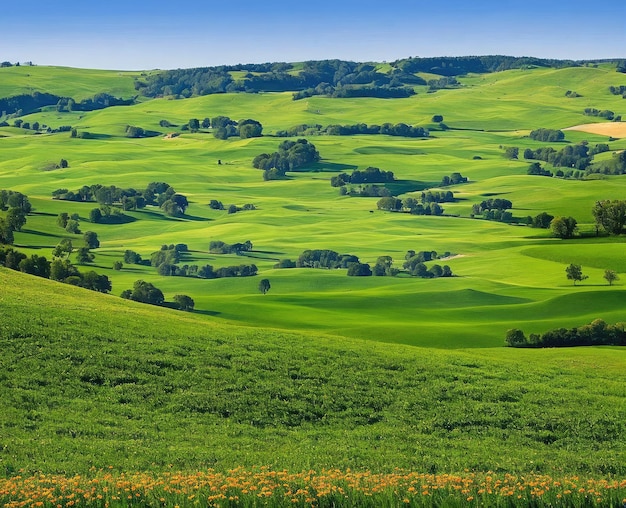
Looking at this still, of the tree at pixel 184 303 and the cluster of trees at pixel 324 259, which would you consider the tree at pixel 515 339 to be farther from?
the cluster of trees at pixel 324 259

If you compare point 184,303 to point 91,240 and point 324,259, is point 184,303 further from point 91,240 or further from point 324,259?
point 91,240

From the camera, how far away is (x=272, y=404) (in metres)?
34.8

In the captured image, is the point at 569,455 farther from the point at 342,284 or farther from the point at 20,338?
the point at 342,284

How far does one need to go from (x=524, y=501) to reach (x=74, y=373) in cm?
2058

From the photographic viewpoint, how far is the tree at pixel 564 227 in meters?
161

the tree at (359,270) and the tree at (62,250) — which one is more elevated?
the tree at (62,250)

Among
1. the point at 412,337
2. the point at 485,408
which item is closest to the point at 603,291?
the point at 412,337

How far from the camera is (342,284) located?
141 metres

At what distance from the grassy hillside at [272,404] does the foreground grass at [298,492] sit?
372 cm

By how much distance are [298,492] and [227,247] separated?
16685 cm

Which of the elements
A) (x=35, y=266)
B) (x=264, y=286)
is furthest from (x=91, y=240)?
(x=35, y=266)

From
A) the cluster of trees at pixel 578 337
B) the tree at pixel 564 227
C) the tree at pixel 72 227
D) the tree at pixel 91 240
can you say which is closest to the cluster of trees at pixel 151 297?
the cluster of trees at pixel 578 337

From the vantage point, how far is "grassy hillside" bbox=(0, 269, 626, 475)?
2841cm

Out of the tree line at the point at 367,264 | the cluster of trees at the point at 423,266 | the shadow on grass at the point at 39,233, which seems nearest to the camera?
the cluster of trees at the point at 423,266
